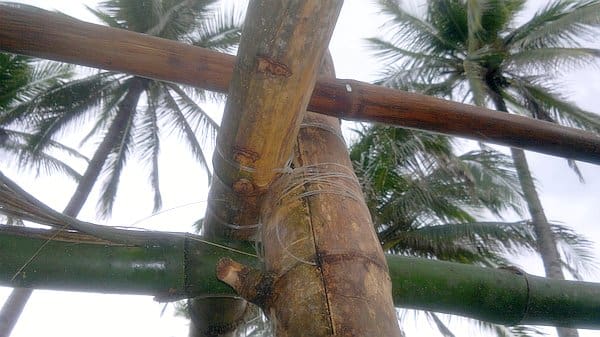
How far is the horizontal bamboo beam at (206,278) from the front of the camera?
70.8 inches

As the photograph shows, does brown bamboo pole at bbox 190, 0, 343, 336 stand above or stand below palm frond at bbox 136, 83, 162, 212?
below

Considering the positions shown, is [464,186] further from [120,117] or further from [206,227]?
[206,227]

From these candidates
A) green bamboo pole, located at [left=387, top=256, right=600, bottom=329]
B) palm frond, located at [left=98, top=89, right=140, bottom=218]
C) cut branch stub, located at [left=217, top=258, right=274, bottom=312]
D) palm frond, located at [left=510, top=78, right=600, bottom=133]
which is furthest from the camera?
palm frond, located at [left=98, top=89, right=140, bottom=218]

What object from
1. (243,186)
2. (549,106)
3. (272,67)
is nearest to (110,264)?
(243,186)

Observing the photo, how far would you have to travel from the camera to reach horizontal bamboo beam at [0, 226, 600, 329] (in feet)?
5.90

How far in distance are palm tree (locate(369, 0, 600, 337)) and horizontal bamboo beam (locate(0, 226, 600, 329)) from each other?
6794 mm

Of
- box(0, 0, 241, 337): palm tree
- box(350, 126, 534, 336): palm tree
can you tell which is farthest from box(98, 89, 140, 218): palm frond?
box(350, 126, 534, 336): palm tree

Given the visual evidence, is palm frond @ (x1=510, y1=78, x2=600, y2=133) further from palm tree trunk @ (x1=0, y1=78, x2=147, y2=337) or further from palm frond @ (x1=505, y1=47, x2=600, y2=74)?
palm tree trunk @ (x1=0, y1=78, x2=147, y2=337)

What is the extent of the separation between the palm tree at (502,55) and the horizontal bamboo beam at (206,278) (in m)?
6.79

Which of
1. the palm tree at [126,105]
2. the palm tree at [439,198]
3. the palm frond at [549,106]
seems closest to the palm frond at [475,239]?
the palm tree at [439,198]

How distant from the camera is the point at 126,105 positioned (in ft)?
39.9

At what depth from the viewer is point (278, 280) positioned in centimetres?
142

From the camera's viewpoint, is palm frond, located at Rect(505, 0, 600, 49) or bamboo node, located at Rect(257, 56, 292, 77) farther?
palm frond, located at Rect(505, 0, 600, 49)

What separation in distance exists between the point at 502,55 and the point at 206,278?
10.1 metres
